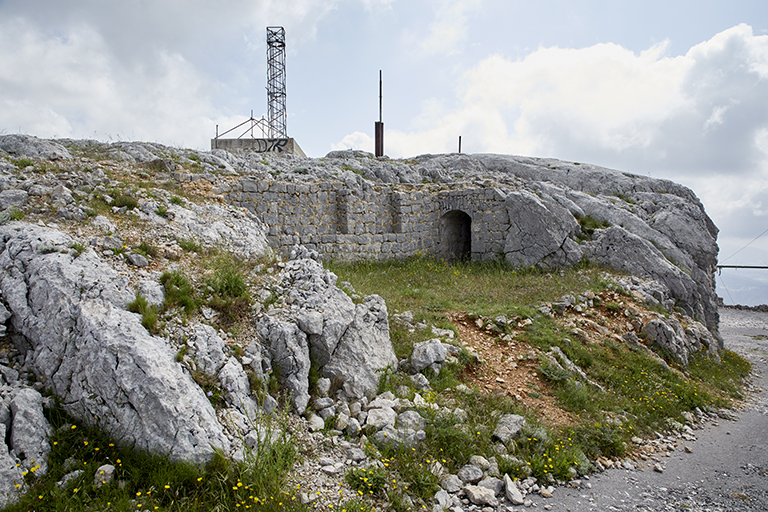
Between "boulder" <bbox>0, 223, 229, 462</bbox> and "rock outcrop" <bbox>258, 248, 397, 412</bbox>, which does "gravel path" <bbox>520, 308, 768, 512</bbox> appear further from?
"boulder" <bbox>0, 223, 229, 462</bbox>

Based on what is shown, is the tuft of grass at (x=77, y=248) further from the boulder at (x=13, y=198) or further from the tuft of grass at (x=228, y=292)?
the boulder at (x=13, y=198)

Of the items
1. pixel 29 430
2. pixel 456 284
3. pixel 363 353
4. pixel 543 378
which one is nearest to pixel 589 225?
pixel 456 284

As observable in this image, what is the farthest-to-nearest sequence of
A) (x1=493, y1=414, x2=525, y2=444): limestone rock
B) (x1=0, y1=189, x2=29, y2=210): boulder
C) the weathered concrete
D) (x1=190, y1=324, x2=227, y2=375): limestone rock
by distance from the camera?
the weathered concrete, (x1=0, y1=189, x2=29, y2=210): boulder, (x1=493, y1=414, x2=525, y2=444): limestone rock, (x1=190, y1=324, x2=227, y2=375): limestone rock

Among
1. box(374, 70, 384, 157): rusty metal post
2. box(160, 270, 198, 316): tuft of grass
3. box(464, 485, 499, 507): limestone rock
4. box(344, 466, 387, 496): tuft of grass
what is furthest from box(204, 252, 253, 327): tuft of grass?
box(374, 70, 384, 157): rusty metal post

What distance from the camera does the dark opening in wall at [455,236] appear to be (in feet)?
51.5

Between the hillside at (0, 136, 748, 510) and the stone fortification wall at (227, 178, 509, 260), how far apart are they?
15cm

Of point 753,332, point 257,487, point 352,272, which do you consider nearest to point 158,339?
point 257,487

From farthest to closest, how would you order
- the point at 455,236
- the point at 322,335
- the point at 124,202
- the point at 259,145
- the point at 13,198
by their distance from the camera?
the point at 259,145 < the point at 455,236 < the point at 124,202 < the point at 13,198 < the point at 322,335

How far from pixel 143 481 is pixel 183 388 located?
2.74 feet

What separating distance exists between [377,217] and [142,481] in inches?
427

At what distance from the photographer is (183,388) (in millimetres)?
4133

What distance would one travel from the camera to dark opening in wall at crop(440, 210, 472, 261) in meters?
15.7

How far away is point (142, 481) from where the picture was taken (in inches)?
144

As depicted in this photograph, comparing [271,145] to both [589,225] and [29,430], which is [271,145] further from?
[29,430]
